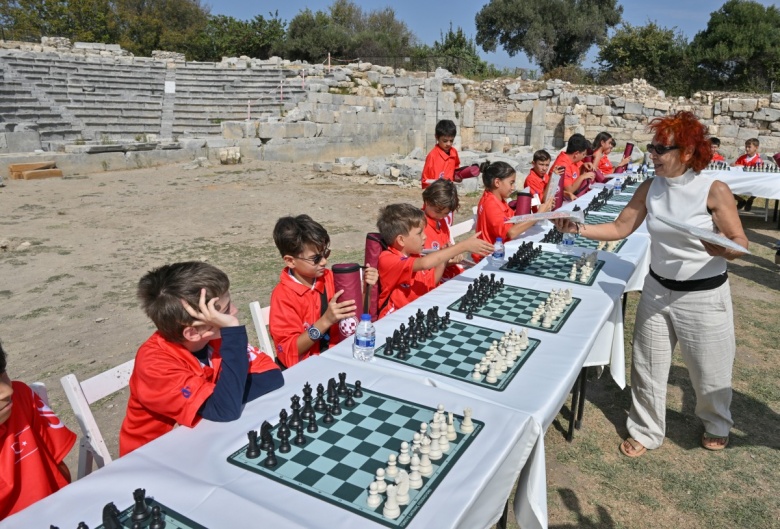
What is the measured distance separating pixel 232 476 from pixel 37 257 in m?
7.46

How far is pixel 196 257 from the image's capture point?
7.58 meters

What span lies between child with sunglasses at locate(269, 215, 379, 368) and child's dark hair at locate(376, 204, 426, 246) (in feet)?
1.80

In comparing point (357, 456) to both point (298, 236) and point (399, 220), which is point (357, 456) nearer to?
point (298, 236)

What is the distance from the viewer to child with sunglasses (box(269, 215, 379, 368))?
284cm

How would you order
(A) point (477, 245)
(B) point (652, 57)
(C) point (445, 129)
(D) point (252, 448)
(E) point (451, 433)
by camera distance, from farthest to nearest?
(B) point (652, 57)
(C) point (445, 129)
(A) point (477, 245)
(E) point (451, 433)
(D) point (252, 448)

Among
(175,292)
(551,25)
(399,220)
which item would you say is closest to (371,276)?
(399,220)

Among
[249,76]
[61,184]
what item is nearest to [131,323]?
[61,184]

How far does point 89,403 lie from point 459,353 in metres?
1.75

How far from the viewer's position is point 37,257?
755cm

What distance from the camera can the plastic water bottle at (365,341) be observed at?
254cm

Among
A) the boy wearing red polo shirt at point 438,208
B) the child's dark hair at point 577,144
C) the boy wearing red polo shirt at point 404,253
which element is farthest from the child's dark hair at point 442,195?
the child's dark hair at point 577,144

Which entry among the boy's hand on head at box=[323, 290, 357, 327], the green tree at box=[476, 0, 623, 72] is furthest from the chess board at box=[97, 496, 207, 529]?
the green tree at box=[476, 0, 623, 72]

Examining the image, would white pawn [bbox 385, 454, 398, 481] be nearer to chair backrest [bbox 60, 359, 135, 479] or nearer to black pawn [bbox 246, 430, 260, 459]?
black pawn [bbox 246, 430, 260, 459]

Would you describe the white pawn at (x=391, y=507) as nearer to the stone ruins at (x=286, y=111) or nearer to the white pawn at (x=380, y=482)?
the white pawn at (x=380, y=482)
